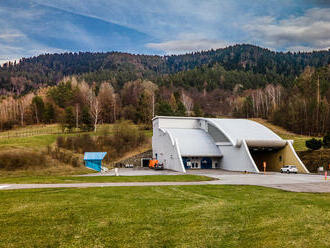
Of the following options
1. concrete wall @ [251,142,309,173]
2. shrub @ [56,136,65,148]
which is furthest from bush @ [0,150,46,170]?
concrete wall @ [251,142,309,173]

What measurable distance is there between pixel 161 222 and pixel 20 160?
34.7 m

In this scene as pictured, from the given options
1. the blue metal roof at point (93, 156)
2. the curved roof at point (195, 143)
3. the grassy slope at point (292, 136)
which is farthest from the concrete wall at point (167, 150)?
the grassy slope at point (292, 136)

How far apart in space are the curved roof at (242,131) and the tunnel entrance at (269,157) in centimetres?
177

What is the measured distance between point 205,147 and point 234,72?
107 meters

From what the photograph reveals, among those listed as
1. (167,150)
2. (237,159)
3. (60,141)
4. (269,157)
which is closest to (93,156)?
(167,150)

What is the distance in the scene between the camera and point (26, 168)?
37.6m

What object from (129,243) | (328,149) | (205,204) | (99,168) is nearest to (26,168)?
(99,168)

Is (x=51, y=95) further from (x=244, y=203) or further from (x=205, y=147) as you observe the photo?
(x=244, y=203)

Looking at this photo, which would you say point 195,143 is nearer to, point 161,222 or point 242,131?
point 242,131

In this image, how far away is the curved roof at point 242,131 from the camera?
4406 centimetres

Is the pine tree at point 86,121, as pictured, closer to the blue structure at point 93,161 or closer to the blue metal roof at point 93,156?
the blue metal roof at point 93,156

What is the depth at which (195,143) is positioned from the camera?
4794 centimetres

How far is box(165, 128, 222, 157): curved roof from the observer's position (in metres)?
45.9

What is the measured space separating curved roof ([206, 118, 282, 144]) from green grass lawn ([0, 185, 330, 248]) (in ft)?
99.2
